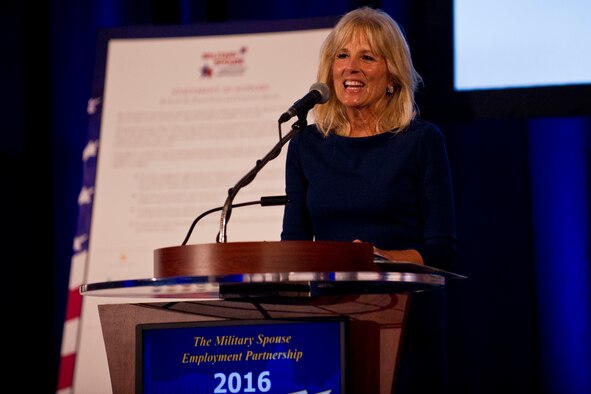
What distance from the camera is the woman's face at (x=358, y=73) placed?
78.7 inches

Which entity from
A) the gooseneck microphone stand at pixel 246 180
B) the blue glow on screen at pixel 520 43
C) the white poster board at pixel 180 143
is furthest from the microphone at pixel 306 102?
the blue glow on screen at pixel 520 43

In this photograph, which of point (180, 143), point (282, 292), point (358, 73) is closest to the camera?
point (282, 292)

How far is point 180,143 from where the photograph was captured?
3107 mm

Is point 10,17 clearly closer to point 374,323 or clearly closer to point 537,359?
point 537,359

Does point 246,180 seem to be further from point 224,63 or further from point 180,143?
point 224,63

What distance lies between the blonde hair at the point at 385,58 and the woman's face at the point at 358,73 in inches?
0.6

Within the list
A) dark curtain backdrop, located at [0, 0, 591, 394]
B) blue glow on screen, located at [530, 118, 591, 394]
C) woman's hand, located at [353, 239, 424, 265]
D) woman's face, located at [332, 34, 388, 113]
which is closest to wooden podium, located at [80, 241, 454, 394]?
woman's hand, located at [353, 239, 424, 265]

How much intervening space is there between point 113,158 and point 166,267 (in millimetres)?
1850

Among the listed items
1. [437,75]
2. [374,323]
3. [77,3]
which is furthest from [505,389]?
[77,3]

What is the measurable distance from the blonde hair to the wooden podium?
0.70 meters

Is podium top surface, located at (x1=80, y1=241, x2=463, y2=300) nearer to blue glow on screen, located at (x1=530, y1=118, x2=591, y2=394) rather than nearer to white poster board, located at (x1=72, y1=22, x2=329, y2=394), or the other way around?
white poster board, located at (x1=72, y1=22, x2=329, y2=394)

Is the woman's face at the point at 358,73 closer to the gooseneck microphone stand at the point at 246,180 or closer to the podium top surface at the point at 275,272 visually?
the gooseneck microphone stand at the point at 246,180

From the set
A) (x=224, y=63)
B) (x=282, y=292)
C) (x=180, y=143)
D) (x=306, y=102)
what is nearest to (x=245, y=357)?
(x=282, y=292)

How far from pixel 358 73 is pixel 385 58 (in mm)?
79
